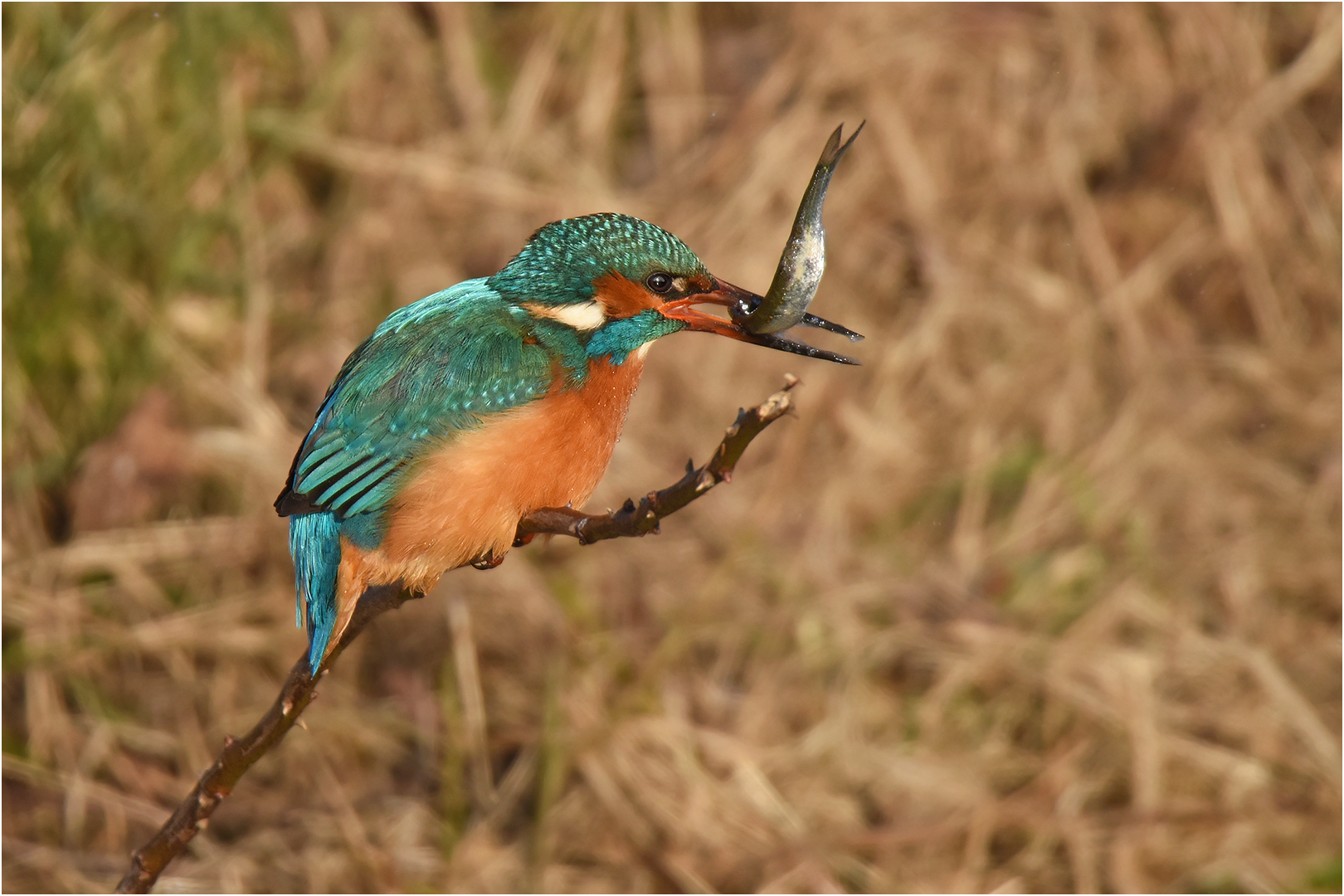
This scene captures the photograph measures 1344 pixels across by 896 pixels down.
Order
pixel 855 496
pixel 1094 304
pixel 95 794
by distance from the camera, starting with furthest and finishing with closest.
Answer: pixel 1094 304 < pixel 855 496 < pixel 95 794

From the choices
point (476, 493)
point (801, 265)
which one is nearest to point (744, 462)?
point (476, 493)

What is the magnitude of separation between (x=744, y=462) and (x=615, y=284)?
2819 millimetres

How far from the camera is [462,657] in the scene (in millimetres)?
3814

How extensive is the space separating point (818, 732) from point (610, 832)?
28.0 inches

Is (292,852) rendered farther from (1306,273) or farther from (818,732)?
(1306,273)

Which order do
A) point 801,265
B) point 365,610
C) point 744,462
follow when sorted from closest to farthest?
point 801,265 < point 365,610 < point 744,462

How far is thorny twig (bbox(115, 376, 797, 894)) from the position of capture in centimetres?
142

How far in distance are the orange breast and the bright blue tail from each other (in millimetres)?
24

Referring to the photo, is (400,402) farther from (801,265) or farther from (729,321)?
(801,265)

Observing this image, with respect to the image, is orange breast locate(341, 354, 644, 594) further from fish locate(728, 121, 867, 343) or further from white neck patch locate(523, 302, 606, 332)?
fish locate(728, 121, 867, 343)

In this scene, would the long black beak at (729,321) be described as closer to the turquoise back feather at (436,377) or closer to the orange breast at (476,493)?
the turquoise back feather at (436,377)

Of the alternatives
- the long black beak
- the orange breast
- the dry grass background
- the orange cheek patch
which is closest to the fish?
the long black beak

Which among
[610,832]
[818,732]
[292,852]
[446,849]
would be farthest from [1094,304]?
[292,852]

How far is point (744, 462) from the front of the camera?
480cm
